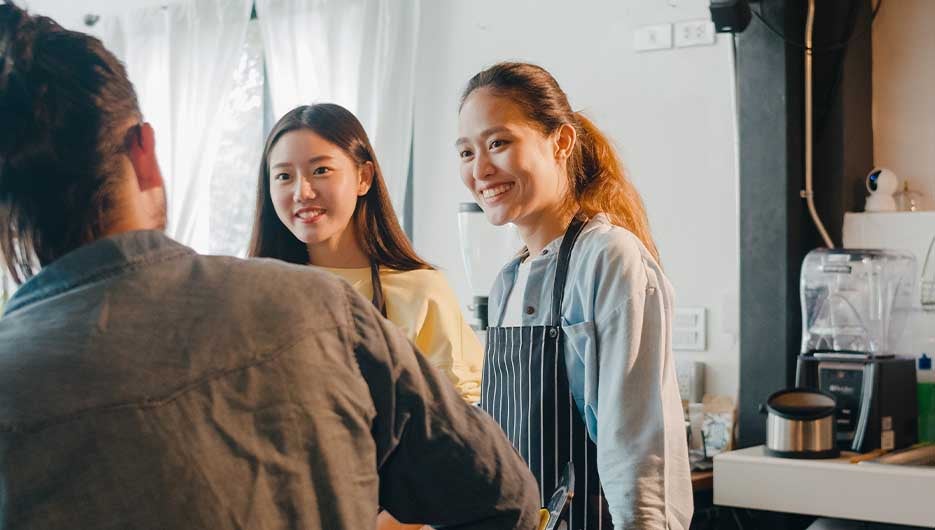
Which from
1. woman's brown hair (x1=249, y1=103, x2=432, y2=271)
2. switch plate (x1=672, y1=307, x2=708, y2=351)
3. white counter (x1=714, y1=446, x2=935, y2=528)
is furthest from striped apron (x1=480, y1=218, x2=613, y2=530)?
switch plate (x1=672, y1=307, x2=708, y2=351)

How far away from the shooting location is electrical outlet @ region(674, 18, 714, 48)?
314 cm

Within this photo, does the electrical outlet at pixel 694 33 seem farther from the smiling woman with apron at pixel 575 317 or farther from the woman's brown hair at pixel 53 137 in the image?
the woman's brown hair at pixel 53 137

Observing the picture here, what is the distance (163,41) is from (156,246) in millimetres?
3875

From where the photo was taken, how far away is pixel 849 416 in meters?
2.69

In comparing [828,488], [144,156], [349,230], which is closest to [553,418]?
[349,230]

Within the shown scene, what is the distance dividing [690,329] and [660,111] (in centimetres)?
64

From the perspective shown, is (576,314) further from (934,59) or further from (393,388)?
(934,59)

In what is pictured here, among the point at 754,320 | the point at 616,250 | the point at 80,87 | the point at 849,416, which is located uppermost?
the point at 80,87

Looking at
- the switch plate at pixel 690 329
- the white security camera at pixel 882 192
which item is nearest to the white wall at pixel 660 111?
the switch plate at pixel 690 329

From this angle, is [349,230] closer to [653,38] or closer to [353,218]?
[353,218]

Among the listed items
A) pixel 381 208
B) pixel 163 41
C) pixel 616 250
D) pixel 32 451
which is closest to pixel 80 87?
pixel 32 451

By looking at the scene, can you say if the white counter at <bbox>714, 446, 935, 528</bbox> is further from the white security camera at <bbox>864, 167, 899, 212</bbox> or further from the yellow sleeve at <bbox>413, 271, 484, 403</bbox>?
the yellow sleeve at <bbox>413, 271, 484, 403</bbox>

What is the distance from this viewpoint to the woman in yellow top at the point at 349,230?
1728 mm

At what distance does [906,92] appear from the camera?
10.2ft
